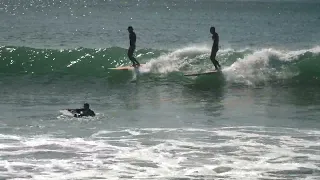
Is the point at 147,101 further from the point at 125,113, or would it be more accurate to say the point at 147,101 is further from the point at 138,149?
the point at 138,149

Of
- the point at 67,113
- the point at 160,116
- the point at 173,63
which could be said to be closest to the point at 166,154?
the point at 160,116

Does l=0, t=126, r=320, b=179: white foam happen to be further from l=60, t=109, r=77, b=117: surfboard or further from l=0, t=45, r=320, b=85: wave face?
l=0, t=45, r=320, b=85: wave face

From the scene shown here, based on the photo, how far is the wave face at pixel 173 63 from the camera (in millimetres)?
26828

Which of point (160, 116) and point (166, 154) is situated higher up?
point (160, 116)

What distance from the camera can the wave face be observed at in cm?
2683

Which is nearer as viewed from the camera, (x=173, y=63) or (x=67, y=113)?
(x=67, y=113)

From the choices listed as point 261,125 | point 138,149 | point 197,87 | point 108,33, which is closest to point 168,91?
point 197,87

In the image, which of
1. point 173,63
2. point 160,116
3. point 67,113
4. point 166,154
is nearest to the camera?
point 166,154

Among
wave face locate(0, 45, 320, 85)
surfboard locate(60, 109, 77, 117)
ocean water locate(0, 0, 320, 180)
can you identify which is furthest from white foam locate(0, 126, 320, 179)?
wave face locate(0, 45, 320, 85)

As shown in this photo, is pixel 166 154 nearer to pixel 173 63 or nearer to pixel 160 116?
pixel 160 116

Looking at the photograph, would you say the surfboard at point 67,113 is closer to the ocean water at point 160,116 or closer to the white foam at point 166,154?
the ocean water at point 160,116

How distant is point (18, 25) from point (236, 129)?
151ft

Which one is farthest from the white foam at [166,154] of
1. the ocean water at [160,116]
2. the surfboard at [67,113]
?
the surfboard at [67,113]

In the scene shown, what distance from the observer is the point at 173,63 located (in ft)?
95.8
